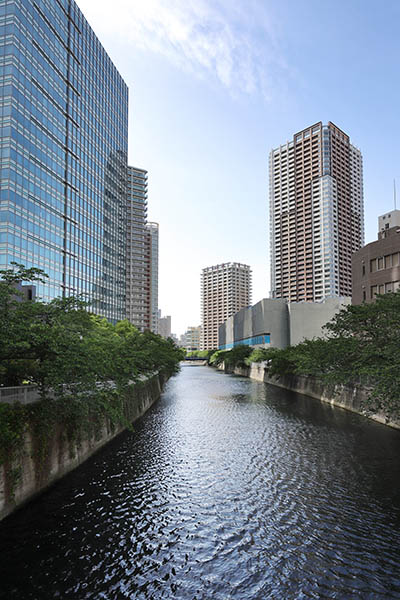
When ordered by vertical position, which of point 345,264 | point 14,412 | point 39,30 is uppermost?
point 39,30

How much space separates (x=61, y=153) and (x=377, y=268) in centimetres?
6855

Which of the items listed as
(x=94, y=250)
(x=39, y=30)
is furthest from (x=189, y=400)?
(x=39, y=30)

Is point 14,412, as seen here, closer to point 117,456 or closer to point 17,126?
point 117,456

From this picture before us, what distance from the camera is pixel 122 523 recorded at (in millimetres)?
16859

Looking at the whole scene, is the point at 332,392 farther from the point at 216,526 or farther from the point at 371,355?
the point at 216,526

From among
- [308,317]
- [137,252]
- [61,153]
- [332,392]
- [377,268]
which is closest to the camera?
[332,392]

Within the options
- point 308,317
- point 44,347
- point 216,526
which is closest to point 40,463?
point 44,347

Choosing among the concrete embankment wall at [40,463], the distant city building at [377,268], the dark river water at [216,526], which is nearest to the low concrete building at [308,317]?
the distant city building at [377,268]

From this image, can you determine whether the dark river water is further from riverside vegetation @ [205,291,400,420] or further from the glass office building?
the glass office building

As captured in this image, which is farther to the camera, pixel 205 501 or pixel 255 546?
pixel 205 501

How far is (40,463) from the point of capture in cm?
1922

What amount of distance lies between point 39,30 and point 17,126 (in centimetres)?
2457

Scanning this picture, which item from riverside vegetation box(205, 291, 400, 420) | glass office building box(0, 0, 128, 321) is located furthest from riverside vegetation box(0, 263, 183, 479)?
glass office building box(0, 0, 128, 321)

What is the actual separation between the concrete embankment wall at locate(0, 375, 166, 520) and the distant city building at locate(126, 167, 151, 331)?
143 m
